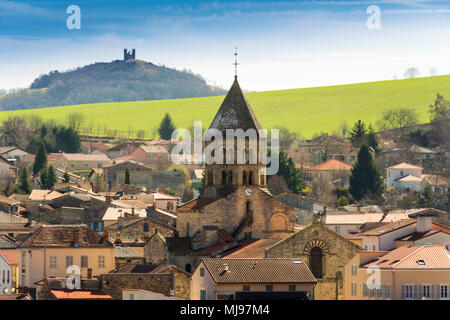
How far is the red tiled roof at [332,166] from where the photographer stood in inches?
5379

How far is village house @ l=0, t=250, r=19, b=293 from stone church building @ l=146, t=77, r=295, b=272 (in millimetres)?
8249

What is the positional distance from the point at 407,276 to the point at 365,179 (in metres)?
66.1

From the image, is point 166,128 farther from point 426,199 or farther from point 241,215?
point 241,215

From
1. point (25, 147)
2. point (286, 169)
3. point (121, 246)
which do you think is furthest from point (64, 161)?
point (121, 246)

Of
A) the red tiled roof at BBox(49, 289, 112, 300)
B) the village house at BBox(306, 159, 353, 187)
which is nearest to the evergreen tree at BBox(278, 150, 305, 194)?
the village house at BBox(306, 159, 353, 187)

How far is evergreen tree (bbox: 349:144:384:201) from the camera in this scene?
121m

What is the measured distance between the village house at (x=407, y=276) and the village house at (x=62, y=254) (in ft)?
44.1

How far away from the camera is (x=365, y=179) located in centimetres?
12150

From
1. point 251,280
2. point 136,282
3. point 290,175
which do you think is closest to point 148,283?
point 136,282

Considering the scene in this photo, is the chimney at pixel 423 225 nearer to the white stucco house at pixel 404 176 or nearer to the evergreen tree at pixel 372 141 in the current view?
the white stucco house at pixel 404 176

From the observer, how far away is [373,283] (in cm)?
5659

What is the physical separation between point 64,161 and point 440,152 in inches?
1814
